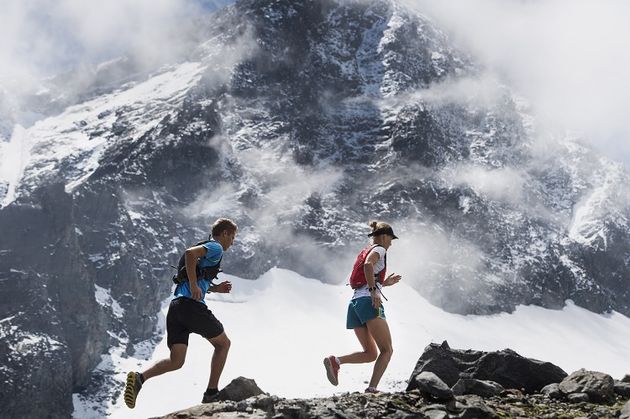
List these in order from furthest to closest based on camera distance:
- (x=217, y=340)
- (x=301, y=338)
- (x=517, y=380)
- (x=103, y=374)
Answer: (x=301, y=338) → (x=103, y=374) → (x=517, y=380) → (x=217, y=340)

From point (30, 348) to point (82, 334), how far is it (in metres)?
18.5

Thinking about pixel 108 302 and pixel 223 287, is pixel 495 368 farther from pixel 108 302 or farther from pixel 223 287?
pixel 108 302

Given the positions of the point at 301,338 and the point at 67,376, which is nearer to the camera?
the point at 67,376

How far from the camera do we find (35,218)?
194375 millimetres

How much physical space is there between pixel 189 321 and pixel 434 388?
431 cm

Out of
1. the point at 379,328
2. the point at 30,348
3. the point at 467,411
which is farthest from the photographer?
the point at 30,348

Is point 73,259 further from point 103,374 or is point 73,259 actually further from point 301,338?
point 301,338


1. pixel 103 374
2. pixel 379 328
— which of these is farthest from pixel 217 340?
pixel 103 374

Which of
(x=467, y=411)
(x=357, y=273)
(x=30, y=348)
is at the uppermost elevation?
(x=30, y=348)

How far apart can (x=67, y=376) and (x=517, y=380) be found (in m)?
161

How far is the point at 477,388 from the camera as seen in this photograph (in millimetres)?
14758

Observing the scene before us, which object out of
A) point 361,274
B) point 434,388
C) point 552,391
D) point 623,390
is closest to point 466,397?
point 434,388

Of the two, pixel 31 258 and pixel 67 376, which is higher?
pixel 31 258

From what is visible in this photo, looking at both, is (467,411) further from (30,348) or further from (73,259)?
(73,259)
